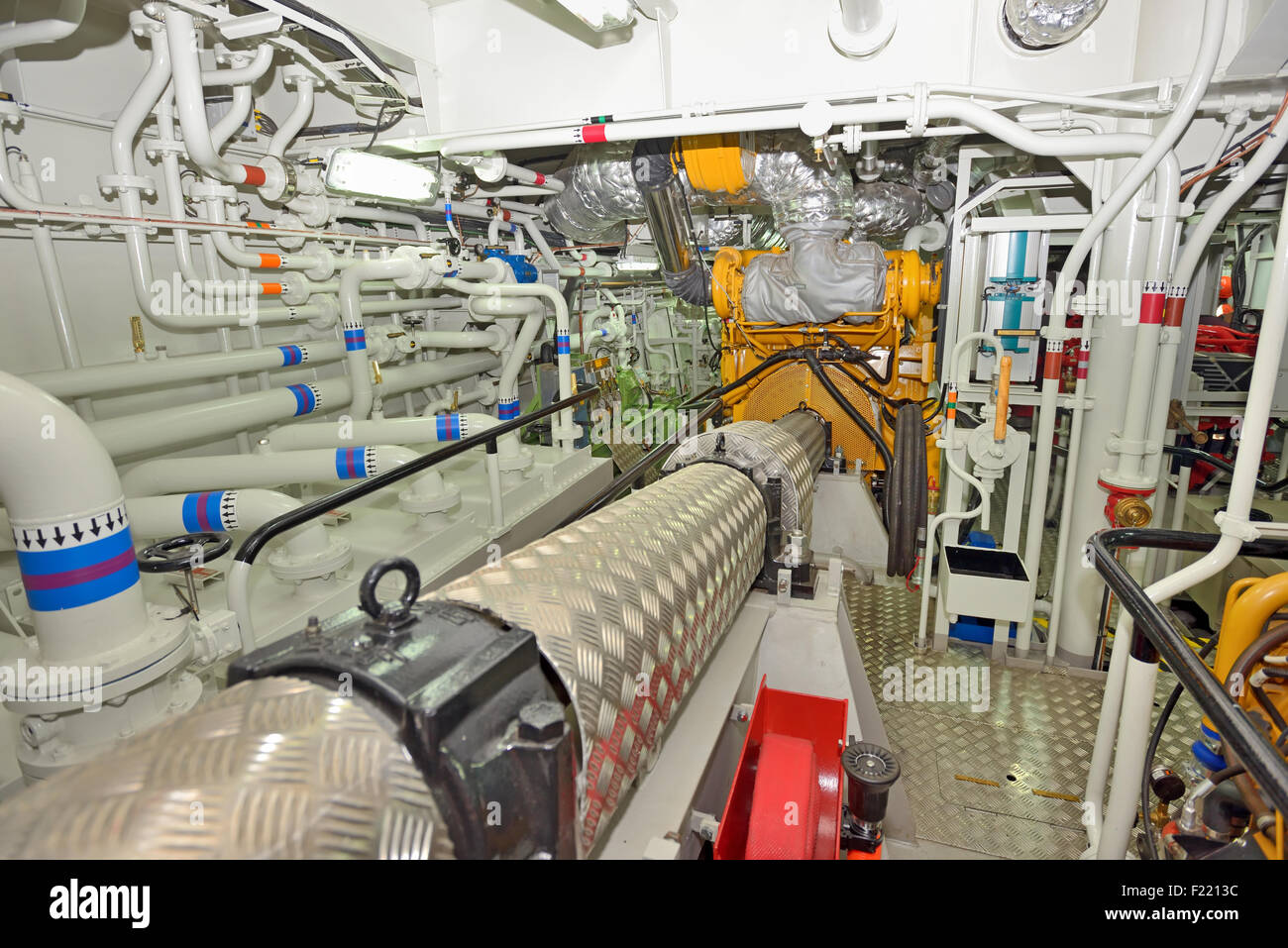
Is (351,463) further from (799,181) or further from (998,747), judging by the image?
(998,747)

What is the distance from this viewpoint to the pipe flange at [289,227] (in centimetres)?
414

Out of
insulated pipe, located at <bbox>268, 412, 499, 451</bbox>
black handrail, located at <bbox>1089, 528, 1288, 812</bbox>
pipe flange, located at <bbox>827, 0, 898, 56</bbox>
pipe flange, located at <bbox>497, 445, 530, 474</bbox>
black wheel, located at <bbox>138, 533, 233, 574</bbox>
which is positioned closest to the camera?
black handrail, located at <bbox>1089, 528, 1288, 812</bbox>

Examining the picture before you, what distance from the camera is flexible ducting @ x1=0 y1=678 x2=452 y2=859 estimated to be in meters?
0.57

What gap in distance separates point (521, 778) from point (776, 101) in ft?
8.71

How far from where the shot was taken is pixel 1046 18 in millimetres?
2299

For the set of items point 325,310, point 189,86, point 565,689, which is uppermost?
point 189,86

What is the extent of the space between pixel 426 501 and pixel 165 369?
4.73ft

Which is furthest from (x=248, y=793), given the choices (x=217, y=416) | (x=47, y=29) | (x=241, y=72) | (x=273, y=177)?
(x=273, y=177)

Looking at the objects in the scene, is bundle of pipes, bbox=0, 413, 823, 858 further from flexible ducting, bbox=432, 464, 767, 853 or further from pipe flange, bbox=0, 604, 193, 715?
pipe flange, bbox=0, 604, 193, 715

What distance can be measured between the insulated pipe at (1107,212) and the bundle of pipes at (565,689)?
1.59 meters

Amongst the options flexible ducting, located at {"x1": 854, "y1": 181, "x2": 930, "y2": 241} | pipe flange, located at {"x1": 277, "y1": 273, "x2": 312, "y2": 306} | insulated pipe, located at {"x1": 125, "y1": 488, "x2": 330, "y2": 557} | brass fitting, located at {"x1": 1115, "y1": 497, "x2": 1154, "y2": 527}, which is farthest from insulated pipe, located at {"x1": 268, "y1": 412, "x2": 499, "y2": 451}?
flexible ducting, located at {"x1": 854, "y1": 181, "x2": 930, "y2": 241}

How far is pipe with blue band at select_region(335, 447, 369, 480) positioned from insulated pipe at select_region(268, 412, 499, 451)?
53 centimetres

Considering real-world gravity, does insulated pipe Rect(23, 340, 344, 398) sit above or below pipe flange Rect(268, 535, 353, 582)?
above

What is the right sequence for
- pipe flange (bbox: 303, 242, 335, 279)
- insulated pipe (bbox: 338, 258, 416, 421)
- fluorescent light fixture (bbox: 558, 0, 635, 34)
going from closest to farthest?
1. fluorescent light fixture (bbox: 558, 0, 635, 34)
2. insulated pipe (bbox: 338, 258, 416, 421)
3. pipe flange (bbox: 303, 242, 335, 279)
